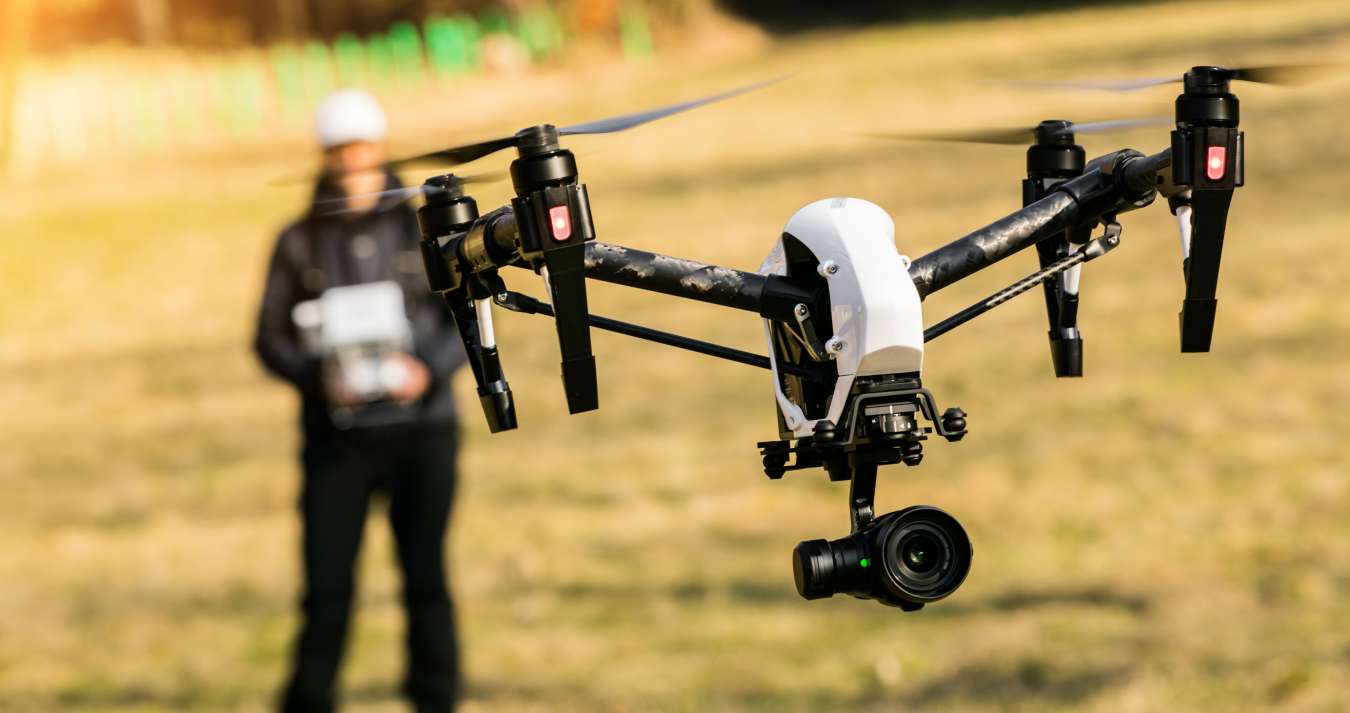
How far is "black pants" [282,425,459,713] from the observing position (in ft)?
32.3

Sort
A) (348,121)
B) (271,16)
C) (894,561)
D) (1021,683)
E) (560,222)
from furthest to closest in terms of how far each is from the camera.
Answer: (271,16) < (1021,683) < (348,121) < (894,561) < (560,222)

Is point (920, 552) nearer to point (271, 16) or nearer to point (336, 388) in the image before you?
point (336, 388)

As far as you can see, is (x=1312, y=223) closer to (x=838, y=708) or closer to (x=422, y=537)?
(x=838, y=708)

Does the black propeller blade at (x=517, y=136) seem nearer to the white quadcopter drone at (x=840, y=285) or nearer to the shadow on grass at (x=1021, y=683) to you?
the white quadcopter drone at (x=840, y=285)

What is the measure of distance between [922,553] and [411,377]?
8102mm

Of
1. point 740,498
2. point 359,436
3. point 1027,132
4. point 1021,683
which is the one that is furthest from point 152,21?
point 1027,132

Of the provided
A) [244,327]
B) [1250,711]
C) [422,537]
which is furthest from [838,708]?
[244,327]

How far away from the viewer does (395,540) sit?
1034 cm

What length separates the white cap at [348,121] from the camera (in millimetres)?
9523

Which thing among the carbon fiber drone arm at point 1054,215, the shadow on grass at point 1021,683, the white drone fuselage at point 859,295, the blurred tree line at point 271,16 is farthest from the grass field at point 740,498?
the blurred tree line at point 271,16

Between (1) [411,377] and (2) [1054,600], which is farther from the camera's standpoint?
(2) [1054,600]

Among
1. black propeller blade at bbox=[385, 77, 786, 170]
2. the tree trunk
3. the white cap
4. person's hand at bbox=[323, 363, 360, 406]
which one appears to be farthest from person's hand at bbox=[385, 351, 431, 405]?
the tree trunk

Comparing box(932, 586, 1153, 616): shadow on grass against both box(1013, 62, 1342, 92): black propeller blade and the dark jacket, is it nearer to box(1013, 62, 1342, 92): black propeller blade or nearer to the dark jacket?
the dark jacket

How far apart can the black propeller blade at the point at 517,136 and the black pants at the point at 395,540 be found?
8.17 metres
